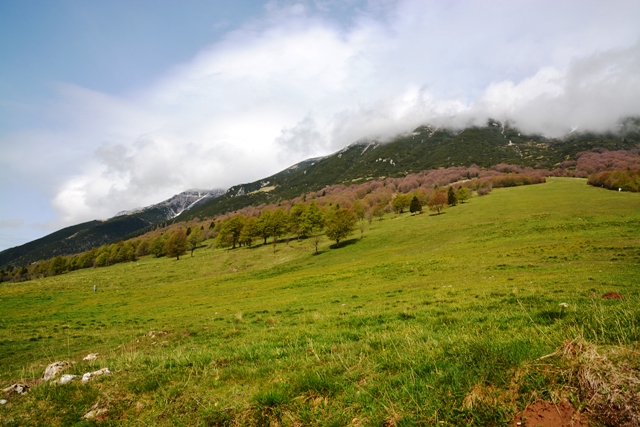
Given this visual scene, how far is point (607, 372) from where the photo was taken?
365cm

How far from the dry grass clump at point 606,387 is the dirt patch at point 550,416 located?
18 centimetres

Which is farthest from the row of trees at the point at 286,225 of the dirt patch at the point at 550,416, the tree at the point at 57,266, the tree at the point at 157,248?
the tree at the point at 57,266

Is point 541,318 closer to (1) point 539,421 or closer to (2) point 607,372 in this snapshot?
(2) point 607,372

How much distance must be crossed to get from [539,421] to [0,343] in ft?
101

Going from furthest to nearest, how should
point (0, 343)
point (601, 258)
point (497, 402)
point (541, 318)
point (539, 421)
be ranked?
point (601, 258)
point (0, 343)
point (541, 318)
point (497, 402)
point (539, 421)

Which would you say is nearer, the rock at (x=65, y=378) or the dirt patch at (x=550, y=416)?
the dirt patch at (x=550, y=416)

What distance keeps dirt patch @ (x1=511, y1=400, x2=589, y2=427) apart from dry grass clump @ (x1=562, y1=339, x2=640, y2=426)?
18cm

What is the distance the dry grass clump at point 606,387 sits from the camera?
323 centimetres

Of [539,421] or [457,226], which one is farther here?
[457,226]

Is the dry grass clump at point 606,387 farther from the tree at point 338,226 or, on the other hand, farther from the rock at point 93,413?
the tree at point 338,226

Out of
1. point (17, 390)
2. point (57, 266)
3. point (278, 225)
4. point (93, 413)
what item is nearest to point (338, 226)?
point (278, 225)

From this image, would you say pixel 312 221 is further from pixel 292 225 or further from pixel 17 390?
pixel 17 390

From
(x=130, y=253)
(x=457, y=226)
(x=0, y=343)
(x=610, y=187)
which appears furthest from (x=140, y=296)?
(x=610, y=187)

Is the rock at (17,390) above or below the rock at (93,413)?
above
